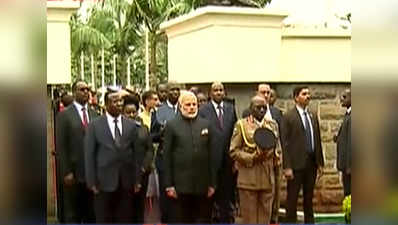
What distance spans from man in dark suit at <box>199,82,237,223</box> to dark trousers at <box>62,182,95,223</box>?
437 mm

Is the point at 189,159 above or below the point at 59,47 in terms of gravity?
below

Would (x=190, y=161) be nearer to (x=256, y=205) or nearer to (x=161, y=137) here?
(x=161, y=137)

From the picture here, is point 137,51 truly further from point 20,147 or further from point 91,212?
point 20,147

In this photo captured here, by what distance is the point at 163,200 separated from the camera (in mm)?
2283

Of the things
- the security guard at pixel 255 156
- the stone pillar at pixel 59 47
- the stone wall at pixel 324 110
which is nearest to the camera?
the stone pillar at pixel 59 47

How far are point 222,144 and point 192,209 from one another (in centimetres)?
27

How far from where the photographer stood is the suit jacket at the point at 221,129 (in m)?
2.35

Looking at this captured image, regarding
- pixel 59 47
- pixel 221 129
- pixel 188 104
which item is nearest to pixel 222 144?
pixel 221 129

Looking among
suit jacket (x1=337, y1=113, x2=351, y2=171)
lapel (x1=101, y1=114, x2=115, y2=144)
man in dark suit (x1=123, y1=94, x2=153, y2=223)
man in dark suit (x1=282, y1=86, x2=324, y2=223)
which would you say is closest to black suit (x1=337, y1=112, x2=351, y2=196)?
suit jacket (x1=337, y1=113, x2=351, y2=171)

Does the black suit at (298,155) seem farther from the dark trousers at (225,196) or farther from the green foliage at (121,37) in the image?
the green foliage at (121,37)

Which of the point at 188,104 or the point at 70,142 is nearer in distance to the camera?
the point at 70,142

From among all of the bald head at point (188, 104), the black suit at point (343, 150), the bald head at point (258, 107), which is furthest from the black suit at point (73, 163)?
the black suit at point (343, 150)

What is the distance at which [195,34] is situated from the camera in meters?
2.23

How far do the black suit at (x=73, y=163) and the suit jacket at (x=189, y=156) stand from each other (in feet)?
1.03
